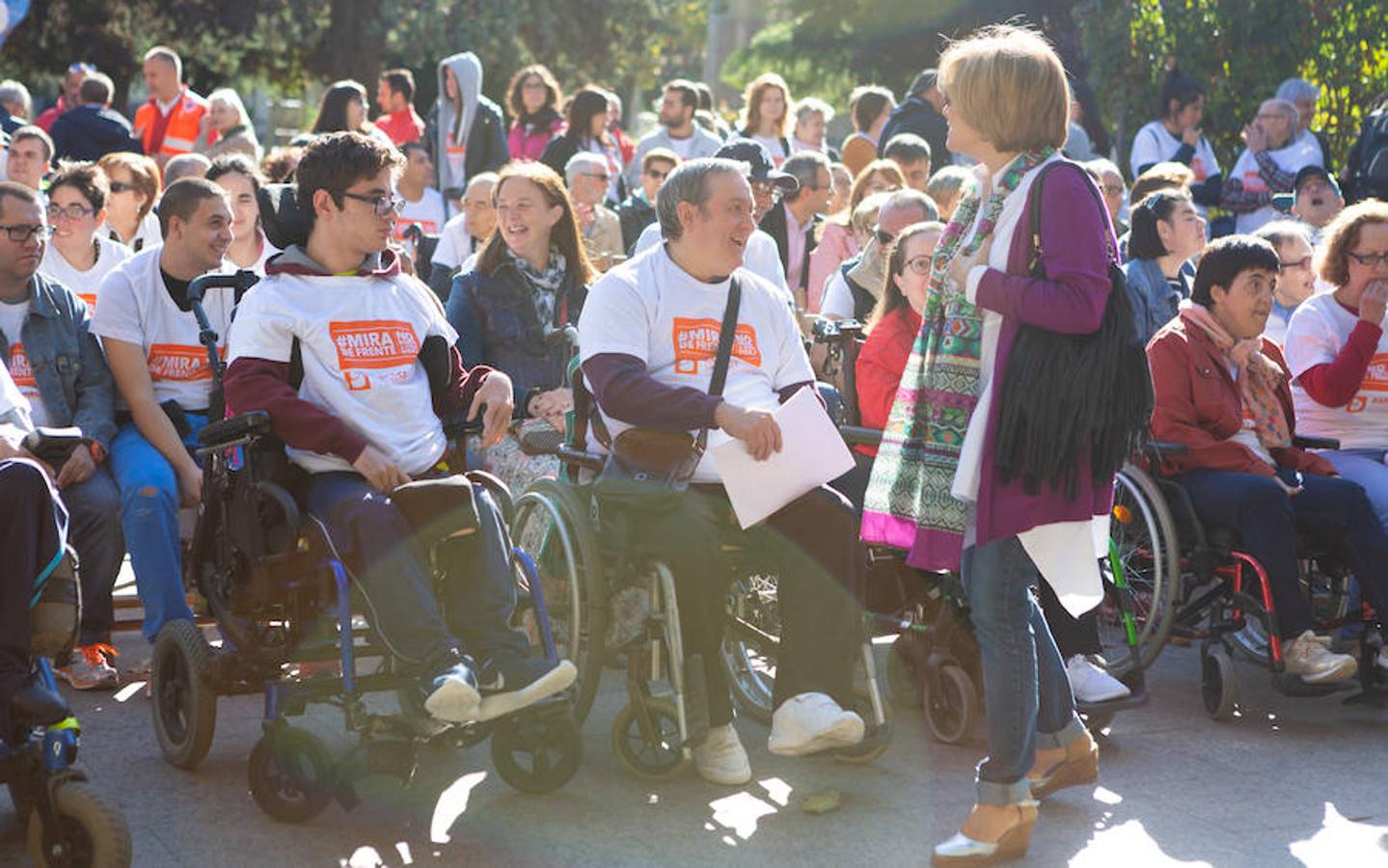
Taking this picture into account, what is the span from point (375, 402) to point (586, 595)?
785 millimetres

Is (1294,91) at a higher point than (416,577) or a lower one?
higher

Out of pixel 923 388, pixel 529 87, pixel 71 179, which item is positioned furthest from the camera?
pixel 529 87

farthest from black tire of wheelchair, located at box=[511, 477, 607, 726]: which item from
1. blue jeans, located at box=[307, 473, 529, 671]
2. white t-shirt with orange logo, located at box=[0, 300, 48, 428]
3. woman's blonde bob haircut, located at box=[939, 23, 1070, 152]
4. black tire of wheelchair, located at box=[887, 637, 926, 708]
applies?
white t-shirt with orange logo, located at box=[0, 300, 48, 428]

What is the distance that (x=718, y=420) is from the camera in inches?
199

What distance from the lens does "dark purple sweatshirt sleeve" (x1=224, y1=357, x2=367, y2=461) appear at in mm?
4809

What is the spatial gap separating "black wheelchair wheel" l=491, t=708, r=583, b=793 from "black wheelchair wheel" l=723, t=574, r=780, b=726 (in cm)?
81

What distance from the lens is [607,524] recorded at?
5.29m

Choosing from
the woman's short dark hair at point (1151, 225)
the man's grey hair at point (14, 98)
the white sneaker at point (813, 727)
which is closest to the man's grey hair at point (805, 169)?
the woman's short dark hair at point (1151, 225)

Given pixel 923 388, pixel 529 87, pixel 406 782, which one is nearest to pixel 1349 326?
pixel 923 388

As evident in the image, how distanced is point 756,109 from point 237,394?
312 inches

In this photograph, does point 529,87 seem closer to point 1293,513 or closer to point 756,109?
point 756,109

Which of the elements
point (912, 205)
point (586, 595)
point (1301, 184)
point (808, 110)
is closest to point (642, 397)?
point (586, 595)

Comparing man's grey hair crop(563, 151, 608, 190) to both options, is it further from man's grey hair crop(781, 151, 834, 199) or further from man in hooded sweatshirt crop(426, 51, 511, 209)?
man in hooded sweatshirt crop(426, 51, 511, 209)

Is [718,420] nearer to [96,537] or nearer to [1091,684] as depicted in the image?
[1091,684]
